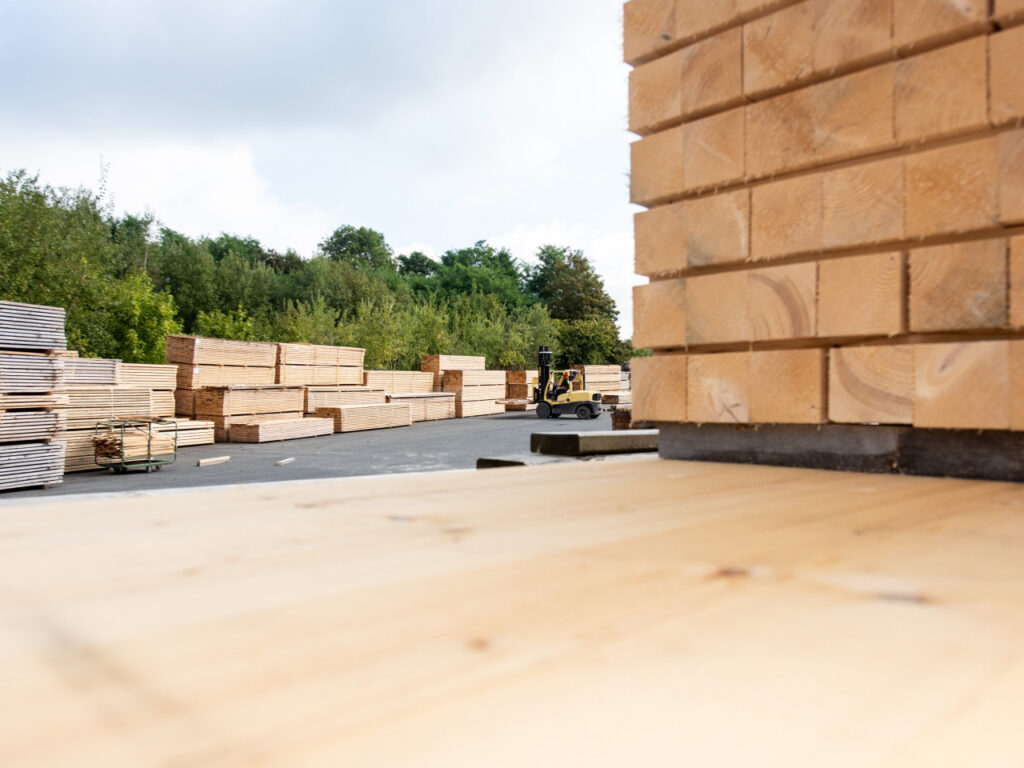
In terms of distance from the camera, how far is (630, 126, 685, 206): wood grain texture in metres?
2.98

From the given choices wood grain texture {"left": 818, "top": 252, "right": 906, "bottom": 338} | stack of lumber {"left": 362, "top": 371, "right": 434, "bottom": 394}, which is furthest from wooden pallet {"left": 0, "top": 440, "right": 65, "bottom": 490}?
stack of lumber {"left": 362, "top": 371, "right": 434, "bottom": 394}

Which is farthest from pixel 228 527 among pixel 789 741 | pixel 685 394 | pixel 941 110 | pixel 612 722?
pixel 941 110

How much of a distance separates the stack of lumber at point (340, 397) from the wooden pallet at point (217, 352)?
4.30 feet

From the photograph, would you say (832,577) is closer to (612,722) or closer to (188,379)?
(612,722)

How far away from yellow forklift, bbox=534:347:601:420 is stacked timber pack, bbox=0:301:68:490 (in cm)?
1290

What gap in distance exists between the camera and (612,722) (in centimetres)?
59

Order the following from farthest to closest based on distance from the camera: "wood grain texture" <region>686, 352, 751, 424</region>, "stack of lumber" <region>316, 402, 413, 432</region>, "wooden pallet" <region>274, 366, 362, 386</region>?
"wooden pallet" <region>274, 366, 362, 386</region> < "stack of lumber" <region>316, 402, 413, 432</region> < "wood grain texture" <region>686, 352, 751, 424</region>

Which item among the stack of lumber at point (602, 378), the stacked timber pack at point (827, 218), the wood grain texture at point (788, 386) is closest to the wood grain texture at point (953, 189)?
the stacked timber pack at point (827, 218)

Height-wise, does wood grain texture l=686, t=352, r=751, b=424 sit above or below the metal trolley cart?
above

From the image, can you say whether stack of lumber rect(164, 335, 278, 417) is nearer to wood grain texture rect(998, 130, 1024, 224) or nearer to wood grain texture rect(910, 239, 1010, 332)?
wood grain texture rect(910, 239, 1010, 332)

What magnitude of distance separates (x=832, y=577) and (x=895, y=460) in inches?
61.9

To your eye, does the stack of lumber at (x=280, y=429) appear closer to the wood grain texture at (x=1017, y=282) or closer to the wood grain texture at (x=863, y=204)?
the wood grain texture at (x=863, y=204)

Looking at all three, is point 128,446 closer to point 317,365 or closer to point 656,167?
point 317,365

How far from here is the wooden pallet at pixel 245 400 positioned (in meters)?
14.7
